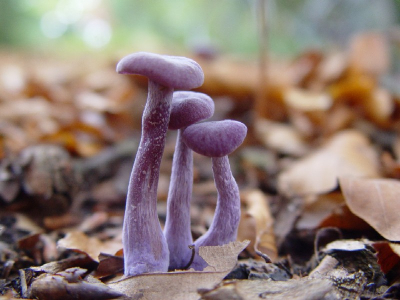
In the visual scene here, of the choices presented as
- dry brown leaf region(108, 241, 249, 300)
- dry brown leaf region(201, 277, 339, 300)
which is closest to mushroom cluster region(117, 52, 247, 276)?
dry brown leaf region(108, 241, 249, 300)

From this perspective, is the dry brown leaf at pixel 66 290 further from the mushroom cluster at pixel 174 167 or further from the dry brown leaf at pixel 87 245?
the dry brown leaf at pixel 87 245

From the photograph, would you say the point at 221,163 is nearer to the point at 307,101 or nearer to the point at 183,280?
the point at 183,280

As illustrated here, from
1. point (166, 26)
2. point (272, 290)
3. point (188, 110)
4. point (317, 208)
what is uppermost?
point (166, 26)

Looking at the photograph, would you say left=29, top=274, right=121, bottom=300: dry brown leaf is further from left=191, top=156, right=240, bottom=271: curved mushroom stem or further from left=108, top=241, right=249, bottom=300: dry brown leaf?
left=191, top=156, right=240, bottom=271: curved mushroom stem

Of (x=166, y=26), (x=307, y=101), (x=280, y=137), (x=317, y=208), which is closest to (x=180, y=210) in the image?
(x=317, y=208)

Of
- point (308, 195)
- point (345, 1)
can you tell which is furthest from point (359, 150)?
point (345, 1)

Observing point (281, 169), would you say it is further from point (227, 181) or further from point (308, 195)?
point (227, 181)
